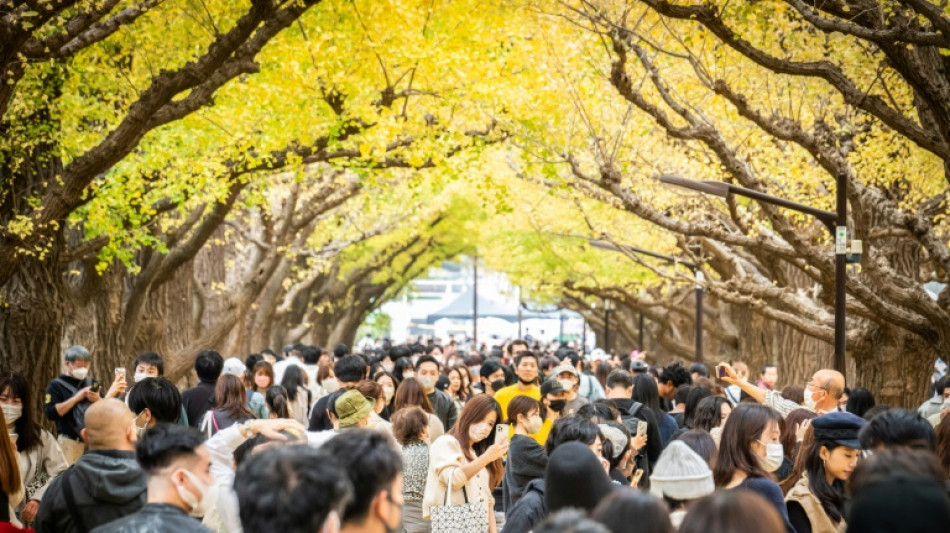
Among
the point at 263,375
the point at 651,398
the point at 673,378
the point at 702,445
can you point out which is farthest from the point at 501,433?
the point at 673,378

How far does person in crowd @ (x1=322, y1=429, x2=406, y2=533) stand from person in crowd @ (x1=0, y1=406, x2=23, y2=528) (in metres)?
3.19

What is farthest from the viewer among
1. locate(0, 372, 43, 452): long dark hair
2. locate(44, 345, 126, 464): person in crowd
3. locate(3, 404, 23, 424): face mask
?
locate(44, 345, 126, 464): person in crowd

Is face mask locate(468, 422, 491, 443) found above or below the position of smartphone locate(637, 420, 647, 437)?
above

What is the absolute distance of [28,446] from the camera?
350 inches

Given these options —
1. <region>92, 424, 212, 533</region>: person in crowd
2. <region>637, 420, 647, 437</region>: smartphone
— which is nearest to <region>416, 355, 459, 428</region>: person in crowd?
<region>637, 420, 647, 437</region>: smartphone

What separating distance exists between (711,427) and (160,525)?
19.8 feet

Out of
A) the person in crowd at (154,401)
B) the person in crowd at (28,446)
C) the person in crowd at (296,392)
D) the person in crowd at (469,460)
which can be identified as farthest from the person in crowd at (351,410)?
the person in crowd at (296,392)

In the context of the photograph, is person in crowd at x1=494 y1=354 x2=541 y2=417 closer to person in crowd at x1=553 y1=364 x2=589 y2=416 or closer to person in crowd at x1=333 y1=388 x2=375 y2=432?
person in crowd at x1=553 y1=364 x2=589 y2=416

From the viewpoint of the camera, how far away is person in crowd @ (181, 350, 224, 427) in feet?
38.3

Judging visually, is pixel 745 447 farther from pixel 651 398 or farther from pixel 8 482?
pixel 651 398

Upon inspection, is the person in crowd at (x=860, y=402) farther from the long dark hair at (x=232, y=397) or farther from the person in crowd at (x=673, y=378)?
the long dark hair at (x=232, y=397)

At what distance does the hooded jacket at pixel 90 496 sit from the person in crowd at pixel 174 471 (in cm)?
141

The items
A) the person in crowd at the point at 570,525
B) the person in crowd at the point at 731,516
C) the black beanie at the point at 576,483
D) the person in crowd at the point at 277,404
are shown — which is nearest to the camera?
the person in crowd at the point at 570,525

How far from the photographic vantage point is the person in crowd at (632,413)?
10.6 m
